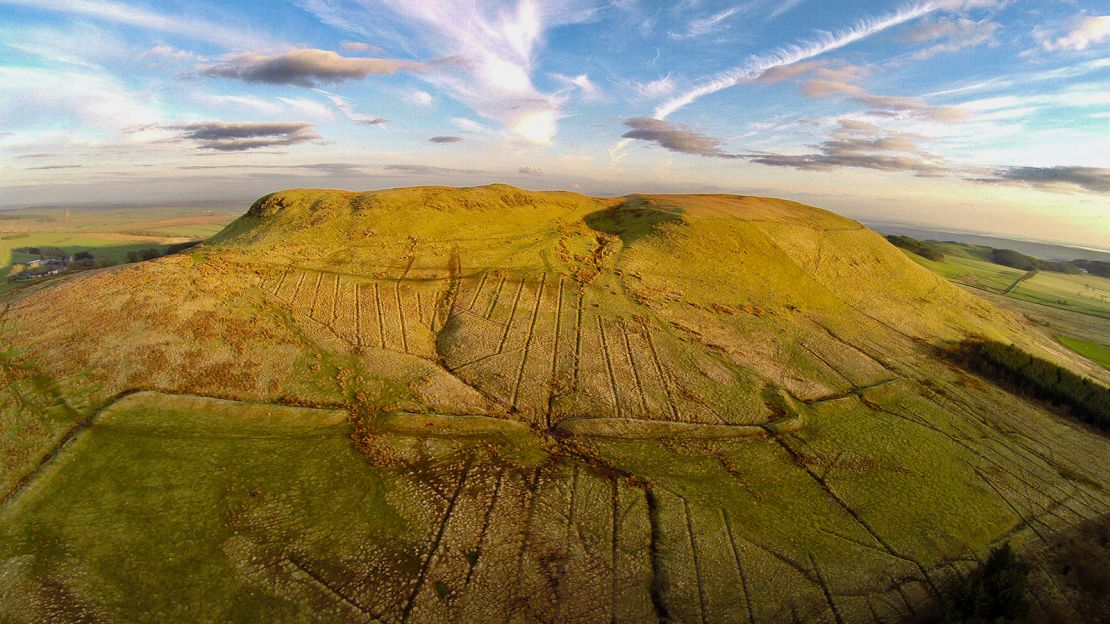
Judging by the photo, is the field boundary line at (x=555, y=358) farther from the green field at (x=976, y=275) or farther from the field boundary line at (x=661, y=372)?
the green field at (x=976, y=275)

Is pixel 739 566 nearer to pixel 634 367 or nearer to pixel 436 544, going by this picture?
pixel 436 544

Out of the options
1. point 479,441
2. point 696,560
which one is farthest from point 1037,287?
A: point 479,441

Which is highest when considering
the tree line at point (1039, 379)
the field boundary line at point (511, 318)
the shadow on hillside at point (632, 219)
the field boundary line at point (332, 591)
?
the shadow on hillside at point (632, 219)

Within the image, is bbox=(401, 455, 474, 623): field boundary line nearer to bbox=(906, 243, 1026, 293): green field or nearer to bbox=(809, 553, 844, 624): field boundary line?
bbox=(809, 553, 844, 624): field boundary line

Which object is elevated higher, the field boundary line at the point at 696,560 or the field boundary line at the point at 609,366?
the field boundary line at the point at 609,366

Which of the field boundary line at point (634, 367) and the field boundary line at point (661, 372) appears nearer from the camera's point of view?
the field boundary line at point (661, 372)

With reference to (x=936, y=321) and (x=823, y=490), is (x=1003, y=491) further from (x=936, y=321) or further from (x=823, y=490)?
(x=936, y=321)

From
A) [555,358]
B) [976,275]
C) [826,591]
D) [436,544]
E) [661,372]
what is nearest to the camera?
[826,591]

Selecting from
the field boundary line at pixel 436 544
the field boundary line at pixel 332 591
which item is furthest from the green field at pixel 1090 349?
the field boundary line at pixel 332 591

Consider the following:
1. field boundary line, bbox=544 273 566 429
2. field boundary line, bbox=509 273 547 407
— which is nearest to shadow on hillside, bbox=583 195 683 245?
field boundary line, bbox=544 273 566 429
